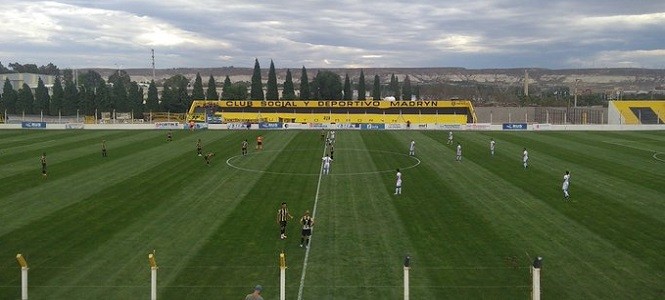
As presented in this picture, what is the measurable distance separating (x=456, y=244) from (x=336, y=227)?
189 inches

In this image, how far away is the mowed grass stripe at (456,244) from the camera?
1580 cm

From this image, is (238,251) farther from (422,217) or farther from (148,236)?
(422,217)

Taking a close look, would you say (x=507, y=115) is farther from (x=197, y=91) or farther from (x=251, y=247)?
(x=251, y=247)

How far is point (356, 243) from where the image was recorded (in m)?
20.0

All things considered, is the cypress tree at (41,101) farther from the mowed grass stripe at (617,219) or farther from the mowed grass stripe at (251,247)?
the mowed grass stripe at (617,219)

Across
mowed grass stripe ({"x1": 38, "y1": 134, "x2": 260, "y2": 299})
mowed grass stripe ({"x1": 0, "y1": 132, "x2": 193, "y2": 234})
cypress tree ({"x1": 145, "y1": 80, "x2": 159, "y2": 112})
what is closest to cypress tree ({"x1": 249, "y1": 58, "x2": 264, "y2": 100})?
cypress tree ({"x1": 145, "y1": 80, "x2": 159, "y2": 112})

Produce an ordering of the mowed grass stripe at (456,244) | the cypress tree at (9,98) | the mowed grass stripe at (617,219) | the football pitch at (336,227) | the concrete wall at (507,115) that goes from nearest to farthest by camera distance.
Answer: the mowed grass stripe at (456,244), the football pitch at (336,227), the mowed grass stripe at (617,219), the cypress tree at (9,98), the concrete wall at (507,115)

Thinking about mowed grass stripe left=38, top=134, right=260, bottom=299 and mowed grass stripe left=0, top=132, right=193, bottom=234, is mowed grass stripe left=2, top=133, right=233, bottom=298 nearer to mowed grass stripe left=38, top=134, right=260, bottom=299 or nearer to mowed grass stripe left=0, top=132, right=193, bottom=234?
mowed grass stripe left=38, top=134, right=260, bottom=299

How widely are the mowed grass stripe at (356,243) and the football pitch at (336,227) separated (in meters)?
0.08

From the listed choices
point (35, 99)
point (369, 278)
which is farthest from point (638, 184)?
point (35, 99)

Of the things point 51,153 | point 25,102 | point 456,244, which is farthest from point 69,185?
point 25,102

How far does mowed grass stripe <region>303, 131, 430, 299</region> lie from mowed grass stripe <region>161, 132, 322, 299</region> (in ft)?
2.51

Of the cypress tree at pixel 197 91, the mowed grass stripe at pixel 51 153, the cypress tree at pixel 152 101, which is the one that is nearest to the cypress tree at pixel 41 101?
the cypress tree at pixel 152 101

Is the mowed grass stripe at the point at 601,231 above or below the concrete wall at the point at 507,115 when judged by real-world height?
below
